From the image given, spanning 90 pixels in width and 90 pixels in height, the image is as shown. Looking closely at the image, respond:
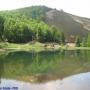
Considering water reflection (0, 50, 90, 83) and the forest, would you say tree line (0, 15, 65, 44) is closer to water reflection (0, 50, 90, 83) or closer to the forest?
the forest

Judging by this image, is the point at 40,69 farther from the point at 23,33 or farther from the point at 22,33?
the point at 23,33

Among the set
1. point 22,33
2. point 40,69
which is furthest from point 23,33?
point 40,69

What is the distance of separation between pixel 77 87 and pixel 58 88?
143 cm

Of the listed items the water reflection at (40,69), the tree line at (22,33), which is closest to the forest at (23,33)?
the tree line at (22,33)

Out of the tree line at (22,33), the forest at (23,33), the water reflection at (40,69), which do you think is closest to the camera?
the water reflection at (40,69)

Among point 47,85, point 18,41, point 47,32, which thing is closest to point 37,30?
point 47,32

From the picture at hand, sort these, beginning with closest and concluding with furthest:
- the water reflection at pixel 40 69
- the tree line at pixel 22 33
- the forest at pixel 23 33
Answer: the water reflection at pixel 40 69 → the tree line at pixel 22 33 → the forest at pixel 23 33

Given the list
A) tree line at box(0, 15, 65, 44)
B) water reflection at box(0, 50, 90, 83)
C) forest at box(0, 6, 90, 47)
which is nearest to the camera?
water reflection at box(0, 50, 90, 83)

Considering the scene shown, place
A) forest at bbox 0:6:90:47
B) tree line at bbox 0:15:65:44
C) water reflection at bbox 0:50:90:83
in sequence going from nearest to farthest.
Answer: water reflection at bbox 0:50:90:83, tree line at bbox 0:15:65:44, forest at bbox 0:6:90:47

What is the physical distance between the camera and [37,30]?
5674 inches

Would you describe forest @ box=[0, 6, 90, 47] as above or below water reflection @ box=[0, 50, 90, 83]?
below

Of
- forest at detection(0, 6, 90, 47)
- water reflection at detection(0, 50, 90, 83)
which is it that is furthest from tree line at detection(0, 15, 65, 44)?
water reflection at detection(0, 50, 90, 83)

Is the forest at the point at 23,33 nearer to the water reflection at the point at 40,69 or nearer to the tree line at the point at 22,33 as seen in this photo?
the tree line at the point at 22,33

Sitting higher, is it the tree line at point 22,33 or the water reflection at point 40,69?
the water reflection at point 40,69
